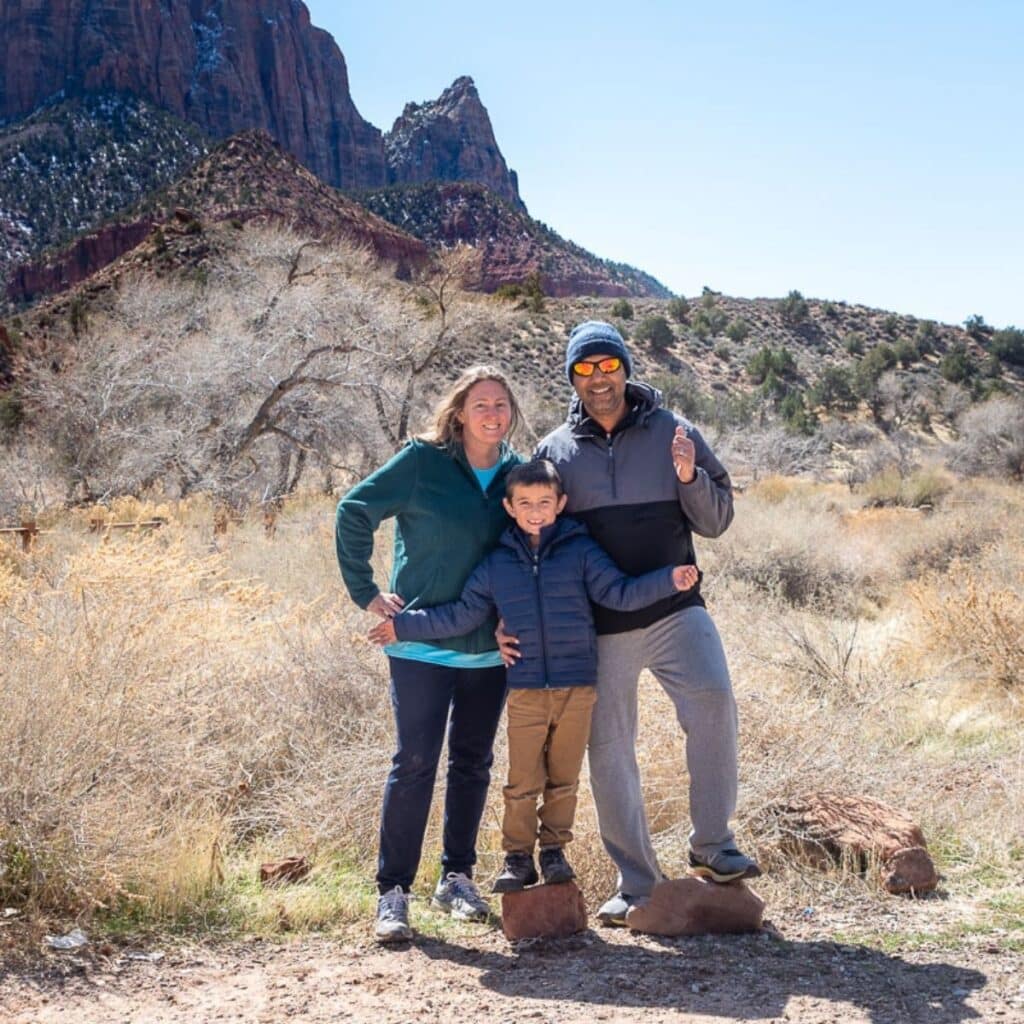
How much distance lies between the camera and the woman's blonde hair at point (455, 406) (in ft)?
12.7

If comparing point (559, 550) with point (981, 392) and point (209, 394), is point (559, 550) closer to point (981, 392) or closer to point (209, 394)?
point (209, 394)

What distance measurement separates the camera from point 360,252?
2633cm

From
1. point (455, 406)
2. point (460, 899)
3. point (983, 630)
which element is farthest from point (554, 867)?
point (983, 630)

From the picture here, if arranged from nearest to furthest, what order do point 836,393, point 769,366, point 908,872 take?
point 908,872, point 836,393, point 769,366

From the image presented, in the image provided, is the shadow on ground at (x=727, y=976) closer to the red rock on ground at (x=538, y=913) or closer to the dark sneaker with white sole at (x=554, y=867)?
the red rock on ground at (x=538, y=913)

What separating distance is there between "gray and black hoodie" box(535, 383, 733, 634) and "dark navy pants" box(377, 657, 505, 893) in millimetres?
516

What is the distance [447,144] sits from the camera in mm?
127812

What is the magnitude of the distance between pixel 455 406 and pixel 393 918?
5.86ft

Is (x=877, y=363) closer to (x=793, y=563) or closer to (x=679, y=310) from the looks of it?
(x=679, y=310)

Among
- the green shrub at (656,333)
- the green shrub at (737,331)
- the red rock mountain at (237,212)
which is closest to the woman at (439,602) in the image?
the red rock mountain at (237,212)

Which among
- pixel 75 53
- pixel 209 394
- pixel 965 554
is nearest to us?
pixel 965 554

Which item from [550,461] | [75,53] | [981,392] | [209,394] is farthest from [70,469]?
[75,53]

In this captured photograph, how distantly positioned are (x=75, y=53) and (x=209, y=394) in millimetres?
93818

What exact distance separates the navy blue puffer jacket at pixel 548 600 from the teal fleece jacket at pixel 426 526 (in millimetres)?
86
